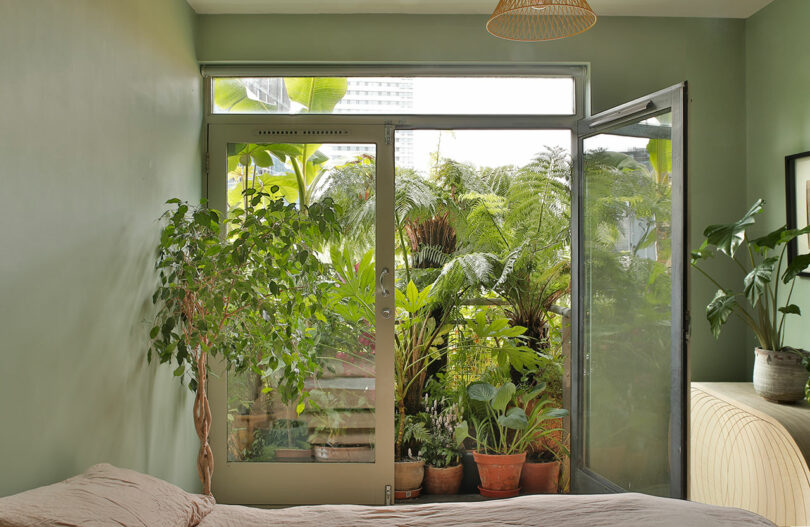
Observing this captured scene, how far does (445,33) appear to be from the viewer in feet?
10.8

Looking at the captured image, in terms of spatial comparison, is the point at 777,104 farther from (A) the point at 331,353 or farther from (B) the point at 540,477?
(A) the point at 331,353

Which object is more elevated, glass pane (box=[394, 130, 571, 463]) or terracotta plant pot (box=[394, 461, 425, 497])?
glass pane (box=[394, 130, 571, 463])

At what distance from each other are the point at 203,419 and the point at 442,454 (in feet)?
4.59

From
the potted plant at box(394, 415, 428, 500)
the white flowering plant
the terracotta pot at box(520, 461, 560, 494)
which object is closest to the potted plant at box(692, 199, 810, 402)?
the terracotta pot at box(520, 461, 560, 494)

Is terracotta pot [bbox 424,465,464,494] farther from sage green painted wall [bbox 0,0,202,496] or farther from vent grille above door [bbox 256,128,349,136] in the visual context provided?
vent grille above door [bbox 256,128,349,136]

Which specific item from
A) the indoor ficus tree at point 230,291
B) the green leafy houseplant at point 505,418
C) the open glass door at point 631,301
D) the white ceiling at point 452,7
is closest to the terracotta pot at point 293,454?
the indoor ficus tree at point 230,291

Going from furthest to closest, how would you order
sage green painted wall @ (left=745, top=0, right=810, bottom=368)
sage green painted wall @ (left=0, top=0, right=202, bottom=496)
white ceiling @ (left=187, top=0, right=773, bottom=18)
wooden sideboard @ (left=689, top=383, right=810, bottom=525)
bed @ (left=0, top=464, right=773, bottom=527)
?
white ceiling @ (left=187, top=0, right=773, bottom=18)
sage green painted wall @ (left=745, top=0, right=810, bottom=368)
wooden sideboard @ (left=689, top=383, right=810, bottom=525)
sage green painted wall @ (left=0, top=0, right=202, bottom=496)
bed @ (left=0, top=464, right=773, bottom=527)

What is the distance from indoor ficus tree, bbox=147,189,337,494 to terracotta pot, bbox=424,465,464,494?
100 cm

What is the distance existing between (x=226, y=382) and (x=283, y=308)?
86cm

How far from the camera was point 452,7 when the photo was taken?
320 centimetres

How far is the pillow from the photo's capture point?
134 centimetres

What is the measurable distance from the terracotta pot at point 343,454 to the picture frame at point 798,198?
7.53ft

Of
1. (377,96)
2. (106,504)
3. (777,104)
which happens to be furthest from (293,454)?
(777,104)

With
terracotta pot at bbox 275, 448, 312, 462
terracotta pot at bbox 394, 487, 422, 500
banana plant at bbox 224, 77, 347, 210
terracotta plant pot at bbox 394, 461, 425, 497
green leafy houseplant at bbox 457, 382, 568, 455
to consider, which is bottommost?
terracotta pot at bbox 394, 487, 422, 500
